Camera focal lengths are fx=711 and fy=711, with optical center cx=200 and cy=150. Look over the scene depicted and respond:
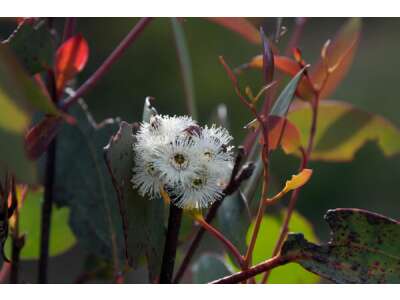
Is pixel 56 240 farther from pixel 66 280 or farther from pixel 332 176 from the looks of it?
pixel 332 176

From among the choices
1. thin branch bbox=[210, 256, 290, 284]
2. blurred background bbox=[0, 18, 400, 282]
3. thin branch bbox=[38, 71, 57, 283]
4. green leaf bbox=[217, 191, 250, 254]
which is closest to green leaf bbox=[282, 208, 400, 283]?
thin branch bbox=[210, 256, 290, 284]

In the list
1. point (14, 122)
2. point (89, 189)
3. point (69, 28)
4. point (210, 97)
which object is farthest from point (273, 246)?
point (210, 97)

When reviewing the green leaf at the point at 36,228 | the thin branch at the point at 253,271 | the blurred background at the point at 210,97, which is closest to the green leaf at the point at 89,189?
the green leaf at the point at 36,228

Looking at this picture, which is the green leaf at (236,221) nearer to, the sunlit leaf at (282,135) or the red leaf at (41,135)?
the sunlit leaf at (282,135)

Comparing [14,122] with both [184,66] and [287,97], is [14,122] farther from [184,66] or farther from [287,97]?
[184,66]

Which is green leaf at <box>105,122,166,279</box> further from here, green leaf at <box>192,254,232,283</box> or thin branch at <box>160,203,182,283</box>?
green leaf at <box>192,254,232,283</box>
